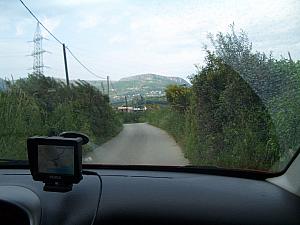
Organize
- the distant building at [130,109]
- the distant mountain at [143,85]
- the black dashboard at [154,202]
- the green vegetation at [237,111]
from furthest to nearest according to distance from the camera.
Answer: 1. the distant building at [130,109]
2. the distant mountain at [143,85]
3. the green vegetation at [237,111]
4. the black dashboard at [154,202]

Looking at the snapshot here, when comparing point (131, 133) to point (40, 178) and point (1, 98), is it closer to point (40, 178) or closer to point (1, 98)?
point (1, 98)

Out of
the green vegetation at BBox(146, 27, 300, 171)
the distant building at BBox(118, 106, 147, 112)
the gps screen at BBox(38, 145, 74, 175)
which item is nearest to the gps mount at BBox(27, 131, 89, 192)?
the gps screen at BBox(38, 145, 74, 175)

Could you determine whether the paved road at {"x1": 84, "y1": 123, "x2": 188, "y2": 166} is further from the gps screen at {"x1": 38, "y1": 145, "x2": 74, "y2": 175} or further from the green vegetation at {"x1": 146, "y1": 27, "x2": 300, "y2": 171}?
the gps screen at {"x1": 38, "y1": 145, "x2": 74, "y2": 175}

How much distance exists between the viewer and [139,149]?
490 centimetres

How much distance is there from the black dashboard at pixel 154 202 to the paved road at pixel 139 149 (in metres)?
0.73

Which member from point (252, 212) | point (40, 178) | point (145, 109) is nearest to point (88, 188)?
point (40, 178)

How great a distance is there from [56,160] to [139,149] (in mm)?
2086

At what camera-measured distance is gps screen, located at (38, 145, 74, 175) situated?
2828 millimetres

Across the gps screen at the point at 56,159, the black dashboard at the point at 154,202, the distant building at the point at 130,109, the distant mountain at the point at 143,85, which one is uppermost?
the distant mountain at the point at 143,85

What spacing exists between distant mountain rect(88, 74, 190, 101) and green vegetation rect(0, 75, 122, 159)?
0.58 m

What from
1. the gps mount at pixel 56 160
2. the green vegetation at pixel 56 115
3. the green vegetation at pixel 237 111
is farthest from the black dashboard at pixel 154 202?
the green vegetation at pixel 56 115

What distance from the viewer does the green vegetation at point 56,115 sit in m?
5.49

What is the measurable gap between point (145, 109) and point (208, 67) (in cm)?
115

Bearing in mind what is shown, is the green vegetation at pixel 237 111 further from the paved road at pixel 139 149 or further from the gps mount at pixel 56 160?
the gps mount at pixel 56 160
